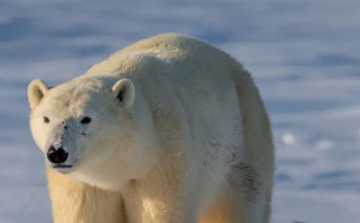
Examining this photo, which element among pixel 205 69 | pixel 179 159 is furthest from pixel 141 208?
pixel 205 69

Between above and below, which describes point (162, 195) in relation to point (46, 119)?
below

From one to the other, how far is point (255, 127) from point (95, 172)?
295 centimetres

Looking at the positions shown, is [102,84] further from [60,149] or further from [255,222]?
[255,222]

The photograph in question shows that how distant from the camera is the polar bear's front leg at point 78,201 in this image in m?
9.87

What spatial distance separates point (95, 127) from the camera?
920 cm

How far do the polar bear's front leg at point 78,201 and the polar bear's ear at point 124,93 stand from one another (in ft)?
3.17

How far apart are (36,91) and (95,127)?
0.89m

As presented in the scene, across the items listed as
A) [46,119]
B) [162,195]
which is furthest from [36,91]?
[162,195]

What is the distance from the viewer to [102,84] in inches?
377

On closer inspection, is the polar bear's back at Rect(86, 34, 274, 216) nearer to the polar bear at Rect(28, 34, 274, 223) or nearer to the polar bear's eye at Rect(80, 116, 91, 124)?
the polar bear at Rect(28, 34, 274, 223)

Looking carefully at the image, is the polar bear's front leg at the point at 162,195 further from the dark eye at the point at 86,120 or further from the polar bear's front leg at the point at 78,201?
the dark eye at the point at 86,120

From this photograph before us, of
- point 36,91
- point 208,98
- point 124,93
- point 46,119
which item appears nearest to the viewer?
point 46,119

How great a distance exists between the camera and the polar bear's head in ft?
29.8

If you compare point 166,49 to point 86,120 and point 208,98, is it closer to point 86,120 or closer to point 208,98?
point 208,98
